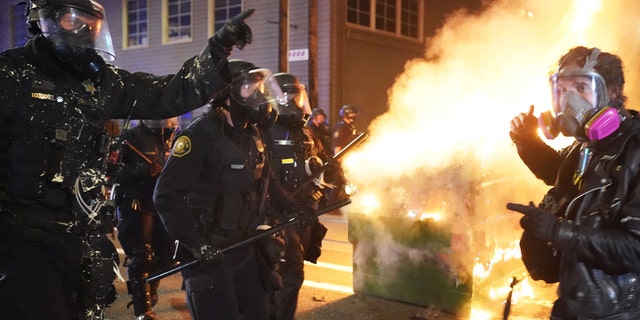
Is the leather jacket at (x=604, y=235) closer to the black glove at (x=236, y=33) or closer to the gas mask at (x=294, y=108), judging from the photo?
the black glove at (x=236, y=33)

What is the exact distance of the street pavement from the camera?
5.79 m

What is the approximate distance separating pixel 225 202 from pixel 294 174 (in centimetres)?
161

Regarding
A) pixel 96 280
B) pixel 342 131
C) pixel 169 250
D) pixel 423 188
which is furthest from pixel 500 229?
pixel 342 131

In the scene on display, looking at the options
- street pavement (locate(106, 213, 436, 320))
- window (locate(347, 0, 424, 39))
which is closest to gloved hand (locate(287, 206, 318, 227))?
street pavement (locate(106, 213, 436, 320))

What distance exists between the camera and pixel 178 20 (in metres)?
18.5

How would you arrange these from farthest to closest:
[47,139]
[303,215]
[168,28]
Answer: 1. [168,28]
2. [303,215]
3. [47,139]

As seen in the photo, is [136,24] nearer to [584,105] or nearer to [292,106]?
[292,106]

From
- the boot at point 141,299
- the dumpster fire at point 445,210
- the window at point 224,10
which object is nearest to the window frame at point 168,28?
the window at point 224,10

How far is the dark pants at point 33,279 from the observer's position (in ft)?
8.72

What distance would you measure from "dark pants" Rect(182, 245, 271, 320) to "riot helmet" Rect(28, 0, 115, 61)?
142cm

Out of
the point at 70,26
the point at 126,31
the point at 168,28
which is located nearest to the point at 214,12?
the point at 168,28

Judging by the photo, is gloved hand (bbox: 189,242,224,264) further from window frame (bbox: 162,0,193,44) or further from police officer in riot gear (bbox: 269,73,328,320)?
window frame (bbox: 162,0,193,44)

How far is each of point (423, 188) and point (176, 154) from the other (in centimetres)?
287

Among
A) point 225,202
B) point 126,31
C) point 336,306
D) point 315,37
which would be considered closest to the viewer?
point 225,202
